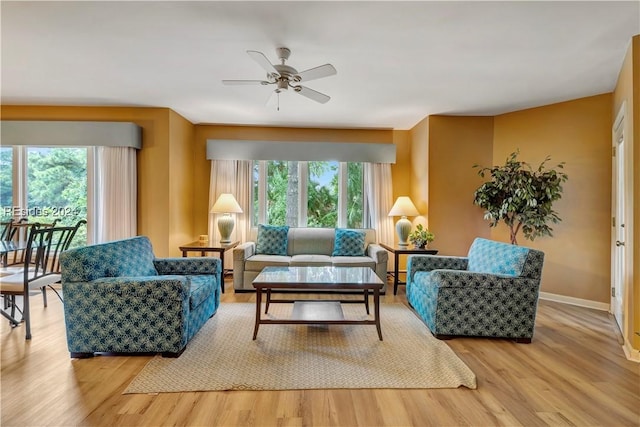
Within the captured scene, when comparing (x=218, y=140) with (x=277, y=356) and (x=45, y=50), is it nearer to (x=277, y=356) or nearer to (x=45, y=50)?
(x=45, y=50)

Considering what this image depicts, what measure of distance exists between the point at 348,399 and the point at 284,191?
397 cm

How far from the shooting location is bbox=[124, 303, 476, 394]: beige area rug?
7.07 ft

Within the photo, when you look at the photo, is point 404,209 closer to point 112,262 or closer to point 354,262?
point 354,262

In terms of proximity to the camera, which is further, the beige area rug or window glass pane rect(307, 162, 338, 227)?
window glass pane rect(307, 162, 338, 227)

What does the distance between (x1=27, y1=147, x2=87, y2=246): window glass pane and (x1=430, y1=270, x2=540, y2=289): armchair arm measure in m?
4.72

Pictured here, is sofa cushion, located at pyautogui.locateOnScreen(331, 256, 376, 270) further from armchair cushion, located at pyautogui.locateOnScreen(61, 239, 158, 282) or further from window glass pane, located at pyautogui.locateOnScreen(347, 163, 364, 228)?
armchair cushion, located at pyautogui.locateOnScreen(61, 239, 158, 282)

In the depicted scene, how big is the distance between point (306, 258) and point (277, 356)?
6.69ft

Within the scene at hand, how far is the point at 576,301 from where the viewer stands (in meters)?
3.98

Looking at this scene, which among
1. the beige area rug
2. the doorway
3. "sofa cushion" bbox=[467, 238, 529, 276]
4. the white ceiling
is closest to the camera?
the beige area rug

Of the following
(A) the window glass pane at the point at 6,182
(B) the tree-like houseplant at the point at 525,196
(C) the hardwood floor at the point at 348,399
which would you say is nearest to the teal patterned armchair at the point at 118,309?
(C) the hardwood floor at the point at 348,399

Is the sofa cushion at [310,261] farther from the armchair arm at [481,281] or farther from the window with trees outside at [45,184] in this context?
the window with trees outside at [45,184]

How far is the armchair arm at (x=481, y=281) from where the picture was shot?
9.25 ft

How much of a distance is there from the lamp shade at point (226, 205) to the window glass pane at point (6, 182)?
8.88ft

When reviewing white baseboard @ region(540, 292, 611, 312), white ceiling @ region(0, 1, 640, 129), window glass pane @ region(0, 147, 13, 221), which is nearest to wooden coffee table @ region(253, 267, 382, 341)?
white ceiling @ region(0, 1, 640, 129)
